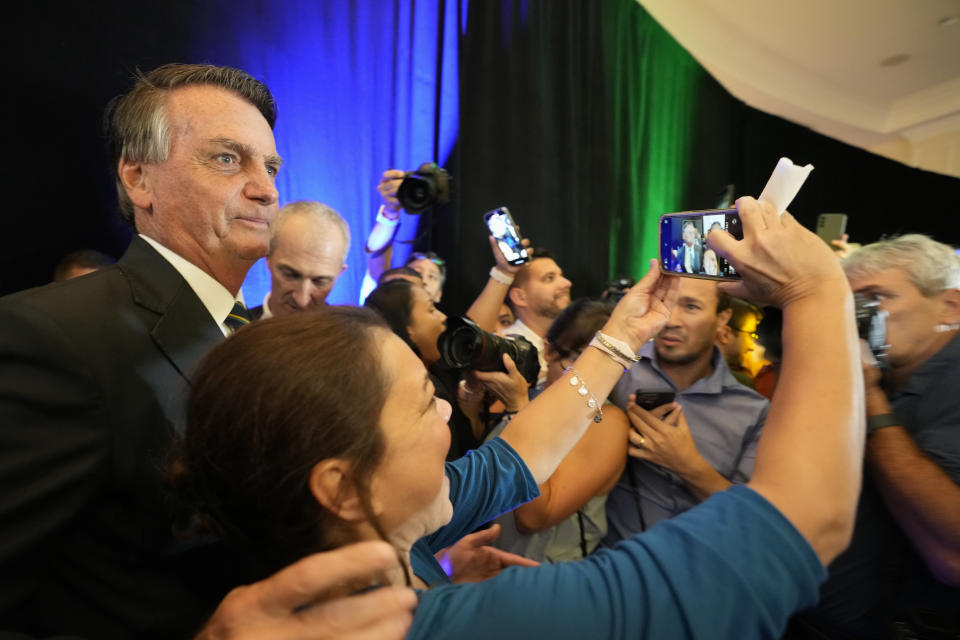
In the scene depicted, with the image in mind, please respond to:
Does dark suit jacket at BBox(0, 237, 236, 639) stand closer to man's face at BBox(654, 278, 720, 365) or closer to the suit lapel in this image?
the suit lapel

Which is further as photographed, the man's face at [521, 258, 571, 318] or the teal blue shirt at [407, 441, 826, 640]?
the man's face at [521, 258, 571, 318]

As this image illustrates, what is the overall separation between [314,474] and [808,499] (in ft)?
1.55

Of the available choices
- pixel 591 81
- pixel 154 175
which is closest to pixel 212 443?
pixel 154 175

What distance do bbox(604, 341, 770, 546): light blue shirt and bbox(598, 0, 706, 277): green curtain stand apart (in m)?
2.67

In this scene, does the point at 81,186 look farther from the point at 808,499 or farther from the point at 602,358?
the point at 808,499

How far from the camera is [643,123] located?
4.46 meters

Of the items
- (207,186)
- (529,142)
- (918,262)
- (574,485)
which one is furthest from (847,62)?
(207,186)

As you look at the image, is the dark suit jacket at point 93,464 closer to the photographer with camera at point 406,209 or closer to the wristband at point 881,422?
the wristband at point 881,422

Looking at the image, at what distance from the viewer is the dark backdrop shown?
1541 millimetres

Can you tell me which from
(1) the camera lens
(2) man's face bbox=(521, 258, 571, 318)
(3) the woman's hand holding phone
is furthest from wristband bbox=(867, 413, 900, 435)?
(2) man's face bbox=(521, 258, 571, 318)

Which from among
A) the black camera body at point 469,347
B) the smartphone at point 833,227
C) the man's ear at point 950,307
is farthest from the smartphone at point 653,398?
the smartphone at point 833,227

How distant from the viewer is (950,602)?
3.51 feet

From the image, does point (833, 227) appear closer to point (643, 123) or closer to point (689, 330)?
point (689, 330)

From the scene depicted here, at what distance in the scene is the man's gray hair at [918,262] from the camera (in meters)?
1.18
